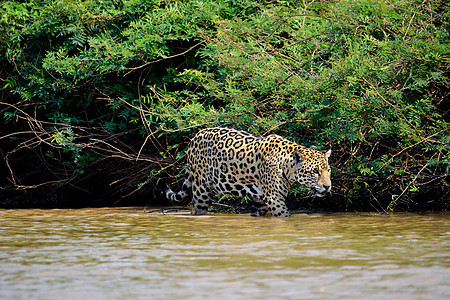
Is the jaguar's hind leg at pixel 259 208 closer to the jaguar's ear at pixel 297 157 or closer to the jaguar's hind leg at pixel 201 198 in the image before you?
the jaguar's hind leg at pixel 201 198

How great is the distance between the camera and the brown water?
175 inches

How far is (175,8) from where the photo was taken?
10016 mm

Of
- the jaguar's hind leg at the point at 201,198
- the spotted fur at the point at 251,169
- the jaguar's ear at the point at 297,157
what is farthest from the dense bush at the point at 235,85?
the jaguar's hind leg at the point at 201,198

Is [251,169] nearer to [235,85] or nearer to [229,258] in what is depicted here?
[235,85]

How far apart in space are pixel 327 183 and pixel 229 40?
2143mm

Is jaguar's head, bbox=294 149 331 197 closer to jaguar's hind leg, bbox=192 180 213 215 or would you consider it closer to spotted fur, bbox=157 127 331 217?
spotted fur, bbox=157 127 331 217

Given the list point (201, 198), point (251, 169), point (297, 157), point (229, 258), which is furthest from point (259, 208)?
point (229, 258)

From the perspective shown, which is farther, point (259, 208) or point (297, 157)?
point (259, 208)

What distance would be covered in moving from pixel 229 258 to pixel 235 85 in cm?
462

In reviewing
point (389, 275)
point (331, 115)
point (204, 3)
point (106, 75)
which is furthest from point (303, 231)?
point (106, 75)

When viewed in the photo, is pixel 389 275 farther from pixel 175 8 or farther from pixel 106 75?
pixel 106 75

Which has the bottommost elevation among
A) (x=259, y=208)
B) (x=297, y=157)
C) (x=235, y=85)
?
(x=259, y=208)

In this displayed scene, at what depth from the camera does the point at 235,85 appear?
984cm

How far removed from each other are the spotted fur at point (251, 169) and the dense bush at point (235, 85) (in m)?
0.34
